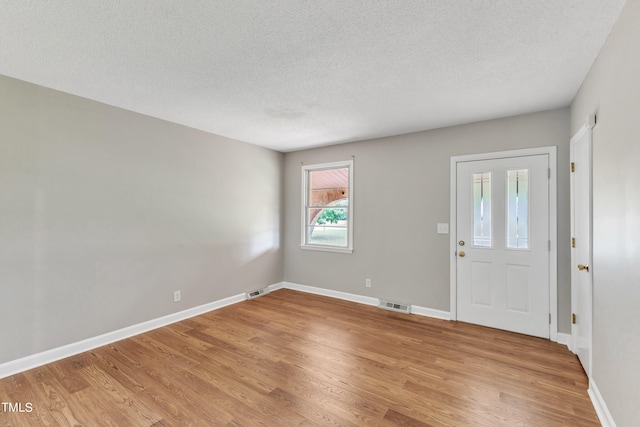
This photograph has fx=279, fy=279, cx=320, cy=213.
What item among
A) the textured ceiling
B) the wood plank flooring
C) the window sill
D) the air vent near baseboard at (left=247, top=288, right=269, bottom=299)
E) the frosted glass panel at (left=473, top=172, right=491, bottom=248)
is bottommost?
the wood plank flooring

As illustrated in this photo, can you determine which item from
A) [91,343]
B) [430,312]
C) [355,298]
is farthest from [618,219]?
[91,343]

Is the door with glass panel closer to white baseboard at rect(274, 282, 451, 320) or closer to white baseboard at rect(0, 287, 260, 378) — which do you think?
white baseboard at rect(274, 282, 451, 320)

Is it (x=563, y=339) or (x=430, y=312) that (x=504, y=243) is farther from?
(x=430, y=312)

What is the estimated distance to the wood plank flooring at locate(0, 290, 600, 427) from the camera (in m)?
1.87

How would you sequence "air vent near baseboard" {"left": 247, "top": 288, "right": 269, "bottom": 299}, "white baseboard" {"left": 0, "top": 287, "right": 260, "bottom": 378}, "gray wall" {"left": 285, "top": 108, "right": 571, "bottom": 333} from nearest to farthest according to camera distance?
"white baseboard" {"left": 0, "top": 287, "right": 260, "bottom": 378}
"gray wall" {"left": 285, "top": 108, "right": 571, "bottom": 333}
"air vent near baseboard" {"left": 247, "top": 288, "right": 269, "bottom": 299}

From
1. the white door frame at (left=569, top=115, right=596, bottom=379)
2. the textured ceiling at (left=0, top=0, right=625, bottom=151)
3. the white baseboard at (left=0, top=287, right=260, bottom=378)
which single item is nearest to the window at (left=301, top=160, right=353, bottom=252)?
the textured ceiling at (left=0, top=0, right=625, bottom=151)

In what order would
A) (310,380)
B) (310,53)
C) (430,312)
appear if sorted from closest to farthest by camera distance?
(310,53), (310,380), (430,312)

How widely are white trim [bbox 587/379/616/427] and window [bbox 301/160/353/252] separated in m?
2.94

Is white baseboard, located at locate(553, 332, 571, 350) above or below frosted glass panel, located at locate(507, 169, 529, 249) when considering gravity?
below

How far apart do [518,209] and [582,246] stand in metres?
0.83

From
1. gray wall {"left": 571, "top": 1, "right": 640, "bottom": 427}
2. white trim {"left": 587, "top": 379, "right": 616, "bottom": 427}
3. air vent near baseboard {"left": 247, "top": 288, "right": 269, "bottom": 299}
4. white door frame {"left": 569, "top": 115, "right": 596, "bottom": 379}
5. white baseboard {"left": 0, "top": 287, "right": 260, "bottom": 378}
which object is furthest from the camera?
air vent near baseboard {"left": 247, "top": 288, "right": 269, "bottom": 299}

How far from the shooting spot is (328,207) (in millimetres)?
4867

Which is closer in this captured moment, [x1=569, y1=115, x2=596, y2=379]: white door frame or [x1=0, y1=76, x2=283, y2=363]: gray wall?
[x1=569, y1=115, x2=596, y2=379]: white door frame

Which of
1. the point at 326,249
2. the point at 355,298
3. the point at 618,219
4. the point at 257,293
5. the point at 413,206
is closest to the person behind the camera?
the point at 618,219
